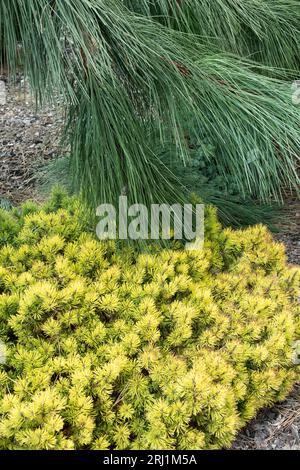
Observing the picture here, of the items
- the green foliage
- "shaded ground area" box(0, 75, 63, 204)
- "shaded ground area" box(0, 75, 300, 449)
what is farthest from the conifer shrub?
"shaded ground area" box(0, 75, 63, 204)

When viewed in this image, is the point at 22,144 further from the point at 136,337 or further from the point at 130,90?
the point at 136,337

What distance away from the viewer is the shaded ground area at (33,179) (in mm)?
993

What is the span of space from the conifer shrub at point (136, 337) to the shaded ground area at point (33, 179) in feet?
0.15

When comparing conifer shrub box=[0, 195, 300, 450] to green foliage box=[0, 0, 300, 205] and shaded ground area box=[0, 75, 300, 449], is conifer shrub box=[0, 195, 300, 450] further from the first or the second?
green foliage box=[0, 0, 300, 205]

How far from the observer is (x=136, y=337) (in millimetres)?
945

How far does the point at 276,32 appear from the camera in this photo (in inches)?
54.9

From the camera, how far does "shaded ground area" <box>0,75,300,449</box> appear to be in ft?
3.26

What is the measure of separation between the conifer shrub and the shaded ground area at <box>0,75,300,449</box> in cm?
5

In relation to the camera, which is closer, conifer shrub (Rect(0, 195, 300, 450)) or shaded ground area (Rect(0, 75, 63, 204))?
conifer shrub (Rect(0, 195, 300, 450))

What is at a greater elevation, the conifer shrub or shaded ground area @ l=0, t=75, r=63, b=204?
shaded ground area @ l=0, t=75, r=63, b=204

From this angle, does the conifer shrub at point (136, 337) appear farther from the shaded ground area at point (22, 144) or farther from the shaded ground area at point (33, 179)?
the shaded ground area at point (22, 144)

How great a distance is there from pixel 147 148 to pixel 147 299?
304 millimetres

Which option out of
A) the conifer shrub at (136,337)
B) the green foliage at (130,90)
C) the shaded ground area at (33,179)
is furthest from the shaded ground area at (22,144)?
Answer: the green foliage at (130,90)

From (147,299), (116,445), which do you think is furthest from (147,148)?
(116,445)
